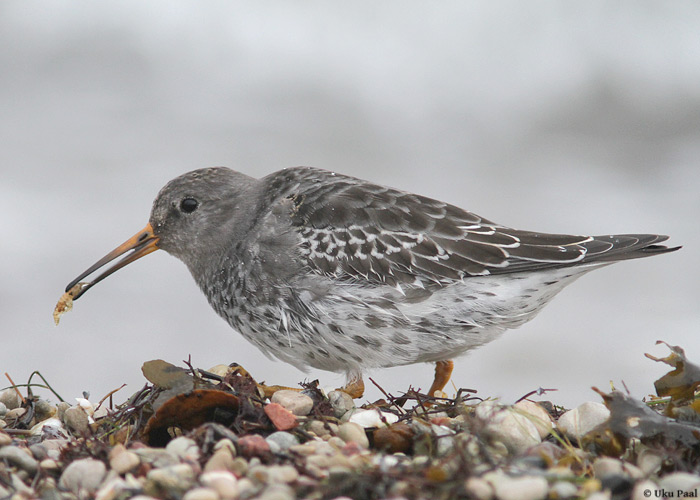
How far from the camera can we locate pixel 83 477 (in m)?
2.33

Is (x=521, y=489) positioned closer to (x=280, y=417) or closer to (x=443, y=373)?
(x=280, y=417)

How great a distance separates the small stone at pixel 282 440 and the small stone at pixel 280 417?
71mm

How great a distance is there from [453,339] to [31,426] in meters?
2.02

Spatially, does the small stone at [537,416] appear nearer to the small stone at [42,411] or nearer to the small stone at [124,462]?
the small stone at [124,462]

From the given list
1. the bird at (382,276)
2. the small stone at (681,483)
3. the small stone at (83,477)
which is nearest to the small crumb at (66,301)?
the bird at (382,276)

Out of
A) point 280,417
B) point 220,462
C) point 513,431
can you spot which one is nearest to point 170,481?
point 220,462

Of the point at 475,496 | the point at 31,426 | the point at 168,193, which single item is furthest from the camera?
the point at 168,193

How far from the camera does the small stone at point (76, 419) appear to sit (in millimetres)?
3143

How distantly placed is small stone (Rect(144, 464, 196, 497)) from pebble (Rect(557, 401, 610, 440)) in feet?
4.75

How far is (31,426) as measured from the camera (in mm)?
3414

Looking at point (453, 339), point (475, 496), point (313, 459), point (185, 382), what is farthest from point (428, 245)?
point (475, 496)

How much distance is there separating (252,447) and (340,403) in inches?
30.4

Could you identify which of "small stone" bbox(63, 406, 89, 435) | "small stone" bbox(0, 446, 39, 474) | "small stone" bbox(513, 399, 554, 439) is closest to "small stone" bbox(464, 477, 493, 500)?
"small stone" bbox(513, 399, 554, 439)

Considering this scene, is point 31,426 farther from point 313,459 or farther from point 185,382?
point 313,459
